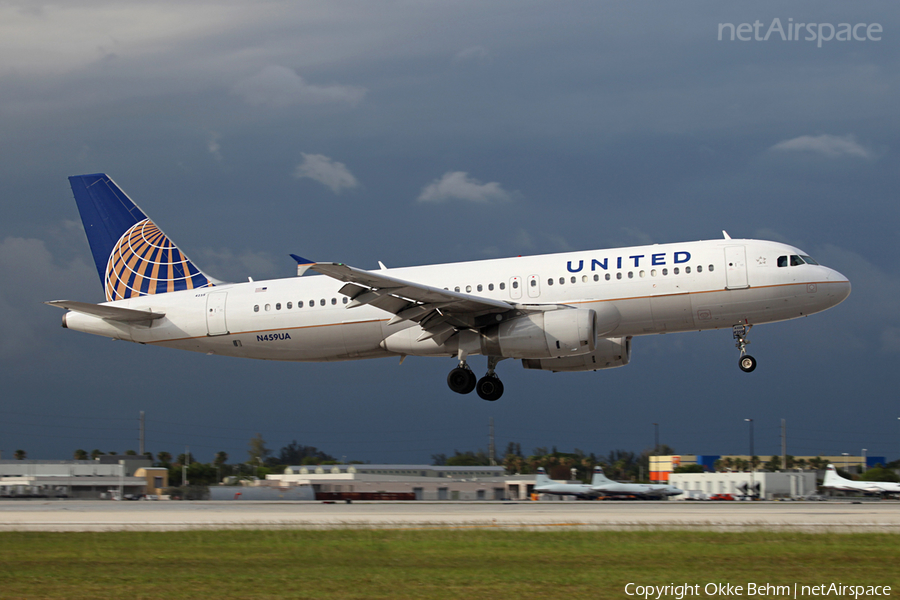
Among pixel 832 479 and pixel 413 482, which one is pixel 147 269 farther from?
pixel 832 479

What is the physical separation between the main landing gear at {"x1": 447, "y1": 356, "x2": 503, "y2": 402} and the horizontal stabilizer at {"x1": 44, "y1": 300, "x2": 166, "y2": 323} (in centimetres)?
1167

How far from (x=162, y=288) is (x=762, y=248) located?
75.4ft

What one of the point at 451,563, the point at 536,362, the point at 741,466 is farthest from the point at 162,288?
the point at 741,466

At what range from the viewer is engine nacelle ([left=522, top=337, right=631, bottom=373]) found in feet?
113

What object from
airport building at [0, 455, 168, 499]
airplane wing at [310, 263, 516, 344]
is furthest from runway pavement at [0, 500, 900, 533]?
airport building at [0, 455, 168, 499]

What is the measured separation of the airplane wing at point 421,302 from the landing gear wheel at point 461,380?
129 cm

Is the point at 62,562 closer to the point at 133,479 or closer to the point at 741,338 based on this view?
the point at 741,338

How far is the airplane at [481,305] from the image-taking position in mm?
29938

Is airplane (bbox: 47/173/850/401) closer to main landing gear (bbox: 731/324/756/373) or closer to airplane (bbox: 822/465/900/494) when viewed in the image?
main landing gear (bbox: 731/324/756/373)

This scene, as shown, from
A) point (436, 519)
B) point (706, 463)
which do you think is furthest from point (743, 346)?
point (706, 463)

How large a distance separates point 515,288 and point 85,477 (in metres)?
40.2

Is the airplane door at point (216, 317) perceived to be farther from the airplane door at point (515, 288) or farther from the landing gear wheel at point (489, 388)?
the airplane door at point (515, 288)

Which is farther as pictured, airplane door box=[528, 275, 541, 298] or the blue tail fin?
the blue tail fin

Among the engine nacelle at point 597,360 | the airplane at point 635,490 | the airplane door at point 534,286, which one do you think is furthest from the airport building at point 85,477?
the airplane door at point 534,286
